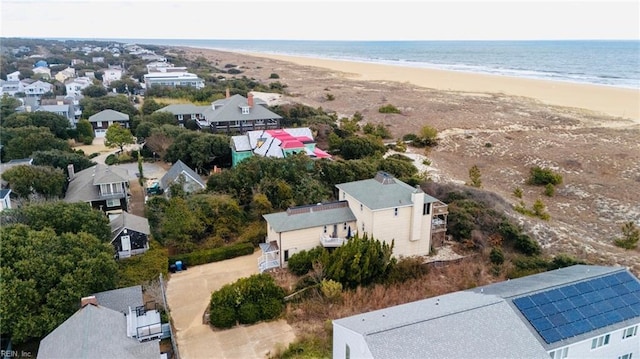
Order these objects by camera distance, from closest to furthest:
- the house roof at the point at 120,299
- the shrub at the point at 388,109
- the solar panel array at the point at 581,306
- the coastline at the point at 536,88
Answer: the solar panel array at the point at 581,306 → the house roof at the point at 120,299 → the shrub at the point at 388,109 → the coastline at the point at 536,88

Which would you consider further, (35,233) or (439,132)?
(439,132)

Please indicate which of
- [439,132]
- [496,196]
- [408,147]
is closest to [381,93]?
[439,132]

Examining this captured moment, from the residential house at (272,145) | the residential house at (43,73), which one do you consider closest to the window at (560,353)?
the residential house at (272,145)

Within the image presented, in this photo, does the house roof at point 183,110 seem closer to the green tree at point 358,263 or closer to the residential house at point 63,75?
the green tree at point 358,263

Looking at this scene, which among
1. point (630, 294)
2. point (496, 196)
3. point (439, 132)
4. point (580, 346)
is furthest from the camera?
point (439, 132)

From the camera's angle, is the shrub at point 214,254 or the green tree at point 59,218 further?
the shrub at point 214,254

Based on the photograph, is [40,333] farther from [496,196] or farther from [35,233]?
[496,196]
